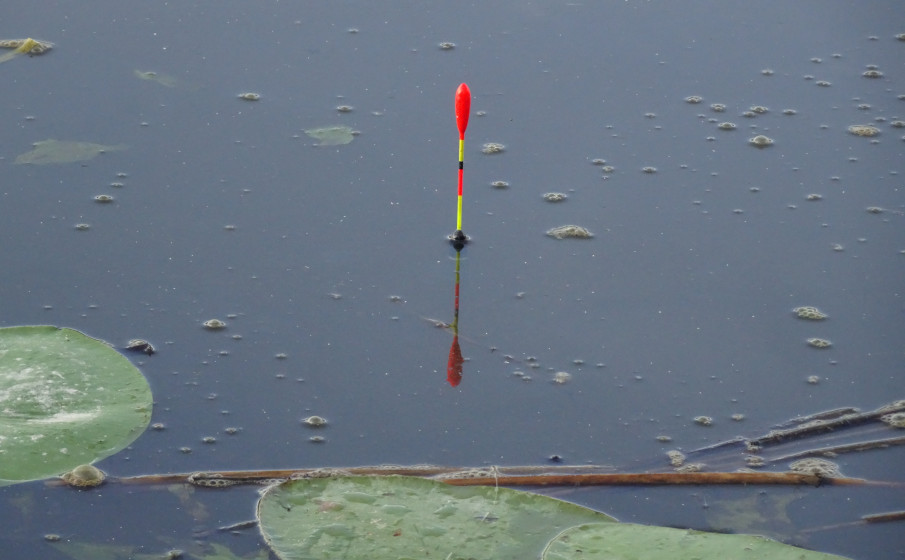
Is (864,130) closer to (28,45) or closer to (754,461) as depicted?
(754,461)

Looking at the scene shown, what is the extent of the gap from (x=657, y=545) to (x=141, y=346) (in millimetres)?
2007

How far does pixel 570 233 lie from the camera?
5.03 m

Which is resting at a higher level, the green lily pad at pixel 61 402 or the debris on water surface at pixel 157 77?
the debris on water surface at pixel 157 77

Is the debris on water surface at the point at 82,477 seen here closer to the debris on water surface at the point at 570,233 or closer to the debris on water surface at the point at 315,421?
the debris on water surface at the point at 315,421

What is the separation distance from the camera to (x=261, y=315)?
446 centimetres

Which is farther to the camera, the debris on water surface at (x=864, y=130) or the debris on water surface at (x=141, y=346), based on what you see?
the debris on water surface at (x=864, y=130)

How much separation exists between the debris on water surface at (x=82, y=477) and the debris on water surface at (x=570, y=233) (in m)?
2.22

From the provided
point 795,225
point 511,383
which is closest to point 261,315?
point 511,383

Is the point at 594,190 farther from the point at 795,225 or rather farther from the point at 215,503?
the point at 215,503

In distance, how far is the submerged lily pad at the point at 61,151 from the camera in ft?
17.7

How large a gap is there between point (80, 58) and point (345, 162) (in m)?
1.83

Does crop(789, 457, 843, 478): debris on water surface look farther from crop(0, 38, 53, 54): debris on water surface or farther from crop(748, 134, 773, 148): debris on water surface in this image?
crop(0, 38, 53, 54): debris on water surface

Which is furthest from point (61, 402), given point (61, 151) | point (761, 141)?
point (761, 141)

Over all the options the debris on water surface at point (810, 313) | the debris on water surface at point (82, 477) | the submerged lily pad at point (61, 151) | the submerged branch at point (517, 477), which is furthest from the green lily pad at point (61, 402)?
the debris on water surface at point (810, 313)
